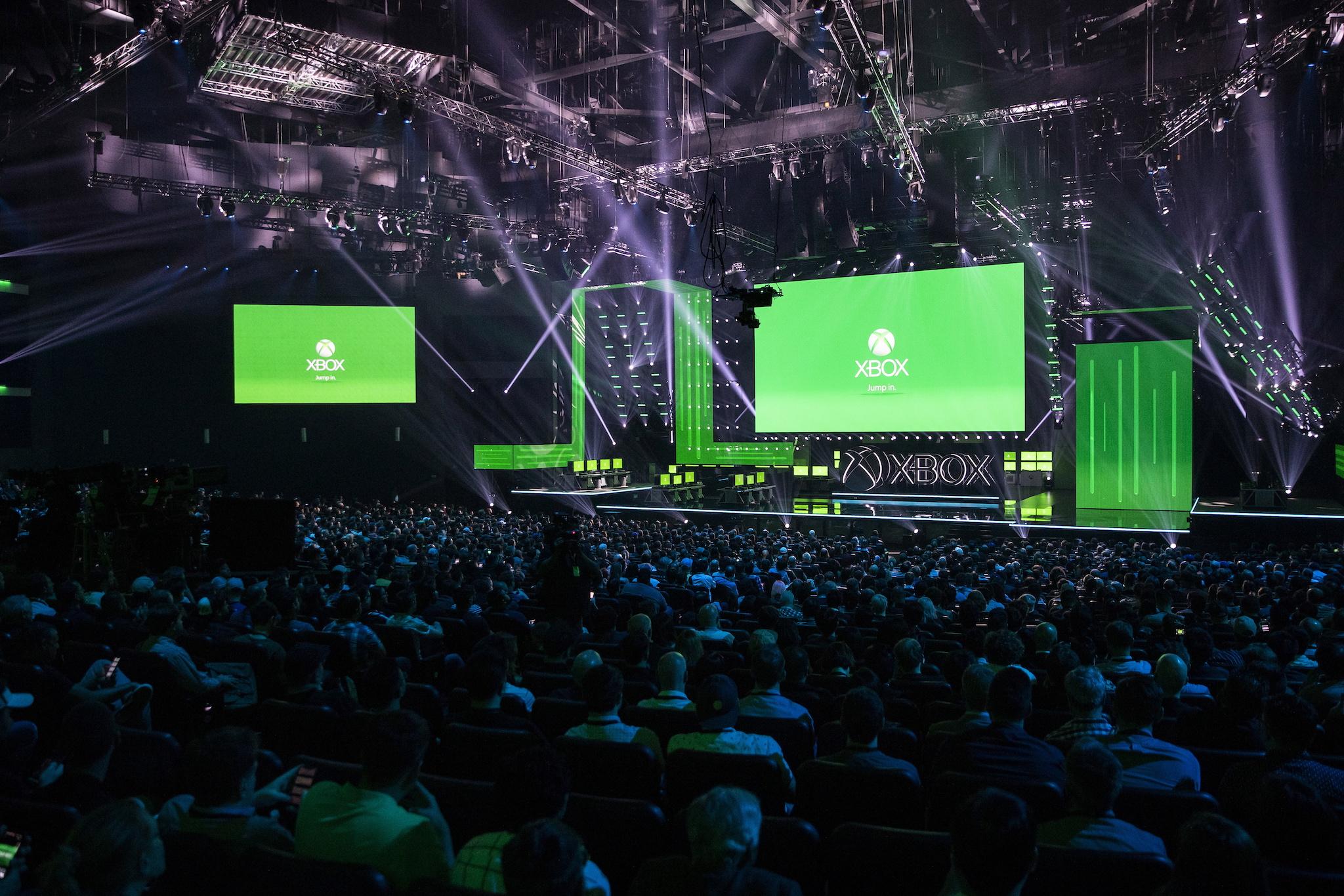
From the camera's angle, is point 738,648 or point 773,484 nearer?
point 738,648

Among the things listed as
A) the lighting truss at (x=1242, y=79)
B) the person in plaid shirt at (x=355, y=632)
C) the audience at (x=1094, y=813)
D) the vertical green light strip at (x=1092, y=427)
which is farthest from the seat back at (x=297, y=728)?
the vertical green light strip at (x=1092, y=427)

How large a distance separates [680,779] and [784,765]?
386mm

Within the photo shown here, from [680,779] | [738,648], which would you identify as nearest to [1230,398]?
[738,648]

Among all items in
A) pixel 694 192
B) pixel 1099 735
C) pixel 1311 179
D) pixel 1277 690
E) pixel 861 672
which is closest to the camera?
pixel 1099 735

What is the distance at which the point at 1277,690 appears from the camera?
424cm

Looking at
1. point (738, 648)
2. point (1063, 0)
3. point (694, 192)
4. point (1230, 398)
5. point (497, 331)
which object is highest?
point (1063, 0)

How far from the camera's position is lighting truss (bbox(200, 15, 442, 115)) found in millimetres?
14578

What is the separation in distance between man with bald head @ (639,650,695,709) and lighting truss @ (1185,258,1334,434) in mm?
18967

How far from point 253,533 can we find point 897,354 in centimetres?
1573

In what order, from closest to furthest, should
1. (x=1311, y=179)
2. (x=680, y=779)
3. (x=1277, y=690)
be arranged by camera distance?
(x=680, y=779) < (x=1277, y=690) < (x=1311, y=179)

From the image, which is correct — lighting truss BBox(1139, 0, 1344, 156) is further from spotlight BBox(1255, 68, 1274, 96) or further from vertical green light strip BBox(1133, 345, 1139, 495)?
vertical green light strip BBox(1133, 345, 1139, 495)

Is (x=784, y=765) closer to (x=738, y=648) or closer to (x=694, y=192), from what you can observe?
(x=738, y=648)

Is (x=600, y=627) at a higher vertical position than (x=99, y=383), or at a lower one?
lower

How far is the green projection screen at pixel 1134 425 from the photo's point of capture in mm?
19391
